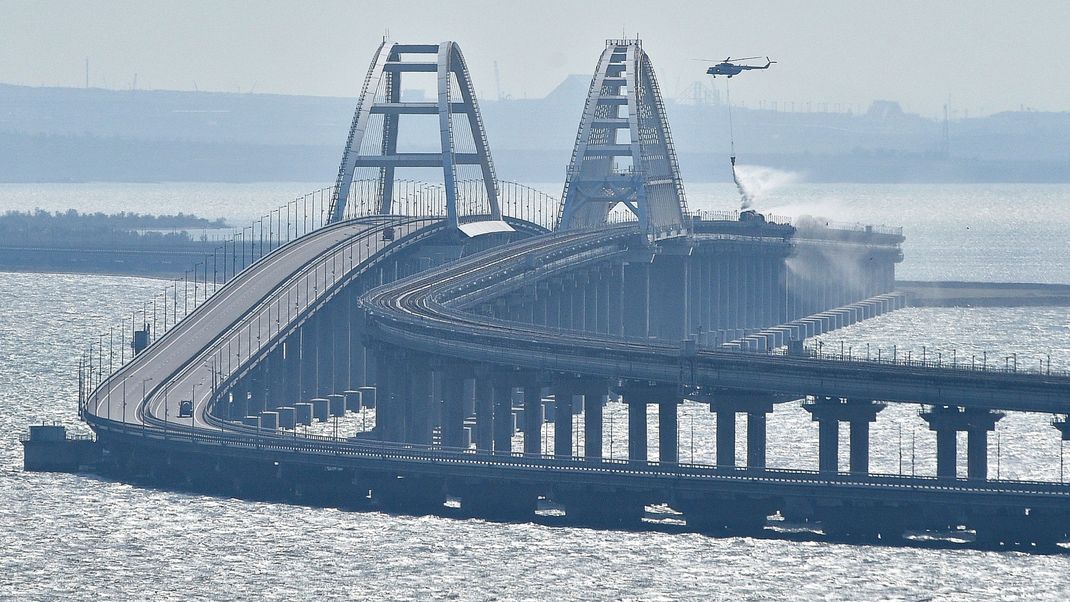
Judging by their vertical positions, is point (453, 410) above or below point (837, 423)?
above

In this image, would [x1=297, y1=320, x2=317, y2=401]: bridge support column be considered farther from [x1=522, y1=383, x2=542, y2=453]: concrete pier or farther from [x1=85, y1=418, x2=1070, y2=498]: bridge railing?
[x1=522, y1=383, x2=542, y2=453]: concrete pier

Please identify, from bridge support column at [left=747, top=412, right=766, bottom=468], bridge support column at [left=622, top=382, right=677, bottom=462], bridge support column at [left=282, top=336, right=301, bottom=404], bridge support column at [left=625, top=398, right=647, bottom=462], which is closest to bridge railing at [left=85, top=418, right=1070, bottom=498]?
bridge support column at [left=747, top=412, right=766, bottom=468]

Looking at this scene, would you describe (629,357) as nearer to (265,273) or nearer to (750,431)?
(750,431)

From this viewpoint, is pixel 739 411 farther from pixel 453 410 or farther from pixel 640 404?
pixel 453 410

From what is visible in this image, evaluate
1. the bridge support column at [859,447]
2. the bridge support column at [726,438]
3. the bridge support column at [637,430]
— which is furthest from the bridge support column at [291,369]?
the bridge support column at [859,447]

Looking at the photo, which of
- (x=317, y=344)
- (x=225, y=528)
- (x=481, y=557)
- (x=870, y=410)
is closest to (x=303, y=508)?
(x=225, y=528)

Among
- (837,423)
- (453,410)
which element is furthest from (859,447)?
(453,410)
